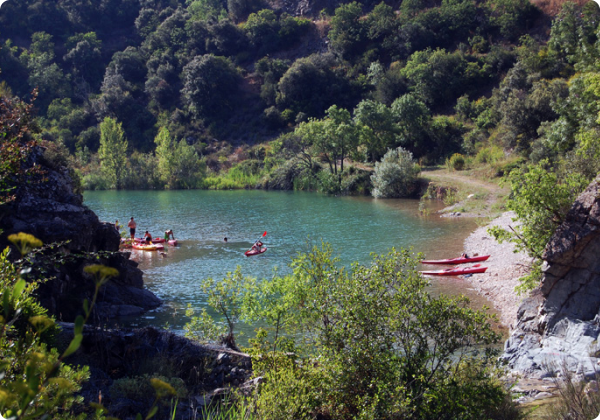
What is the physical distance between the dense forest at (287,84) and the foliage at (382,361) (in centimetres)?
2908

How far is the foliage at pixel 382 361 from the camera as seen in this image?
6.07 meters

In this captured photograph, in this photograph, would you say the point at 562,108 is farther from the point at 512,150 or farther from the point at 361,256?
the point at 361,256

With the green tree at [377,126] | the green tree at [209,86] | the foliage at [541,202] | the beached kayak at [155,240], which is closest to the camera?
the foliage at [541,202]

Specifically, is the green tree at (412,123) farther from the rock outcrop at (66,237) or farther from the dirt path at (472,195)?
the rock outcrop at (66,237)

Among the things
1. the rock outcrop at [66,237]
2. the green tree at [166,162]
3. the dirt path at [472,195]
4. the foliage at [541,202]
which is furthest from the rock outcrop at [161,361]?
the green tree at [166,162]

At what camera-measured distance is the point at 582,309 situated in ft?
35.2

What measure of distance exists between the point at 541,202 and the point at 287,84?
209 ft

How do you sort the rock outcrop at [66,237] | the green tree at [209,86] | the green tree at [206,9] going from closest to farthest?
1. the rock outcrop at [66,237]
2. the green tree at [209,86]
3. the green tree at [206,9]

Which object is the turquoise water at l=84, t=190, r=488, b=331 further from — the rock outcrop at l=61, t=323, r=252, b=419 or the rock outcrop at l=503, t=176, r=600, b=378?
the rock outcrop at l=503, t=176, r=600, b=378

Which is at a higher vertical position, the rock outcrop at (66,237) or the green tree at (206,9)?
the green tree at (206,9)

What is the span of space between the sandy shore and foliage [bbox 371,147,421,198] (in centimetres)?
2000

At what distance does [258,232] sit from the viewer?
30812 mm

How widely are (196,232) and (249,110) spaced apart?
49.1 meters

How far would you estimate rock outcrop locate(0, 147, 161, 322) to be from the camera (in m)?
13.7
